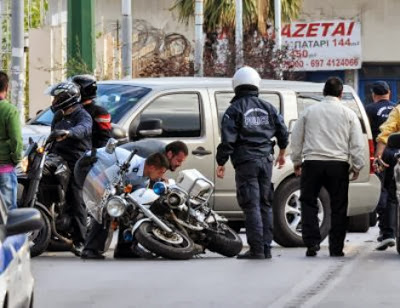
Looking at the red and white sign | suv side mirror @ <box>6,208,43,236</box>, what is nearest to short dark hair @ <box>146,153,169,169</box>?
suv side mirror @ <box>6,208,43,236</box>

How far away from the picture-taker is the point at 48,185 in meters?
16.6

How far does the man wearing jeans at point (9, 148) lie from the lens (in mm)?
15750

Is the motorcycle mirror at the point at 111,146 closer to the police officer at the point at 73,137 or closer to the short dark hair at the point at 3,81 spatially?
the police officer at the point at 73,137

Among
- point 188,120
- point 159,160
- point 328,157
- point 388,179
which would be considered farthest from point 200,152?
point 159,160

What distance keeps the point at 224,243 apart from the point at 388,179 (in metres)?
2.32

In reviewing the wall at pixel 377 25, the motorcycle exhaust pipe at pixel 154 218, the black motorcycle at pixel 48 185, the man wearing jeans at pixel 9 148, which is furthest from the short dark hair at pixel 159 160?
the wall at pixel 377 25

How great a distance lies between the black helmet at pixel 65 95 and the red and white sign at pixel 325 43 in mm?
37572

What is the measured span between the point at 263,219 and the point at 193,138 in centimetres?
260

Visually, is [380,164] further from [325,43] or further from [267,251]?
[325,43]

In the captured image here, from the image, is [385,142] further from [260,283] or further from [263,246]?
[260,283]

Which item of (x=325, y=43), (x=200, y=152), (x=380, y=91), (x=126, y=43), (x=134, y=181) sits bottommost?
(x=134, y=181)

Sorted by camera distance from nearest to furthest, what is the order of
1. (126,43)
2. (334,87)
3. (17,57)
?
(334,87) → (17,57) → (126,43)

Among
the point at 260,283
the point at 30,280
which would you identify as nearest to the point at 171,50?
the point at 260,283

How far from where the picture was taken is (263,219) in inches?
648
